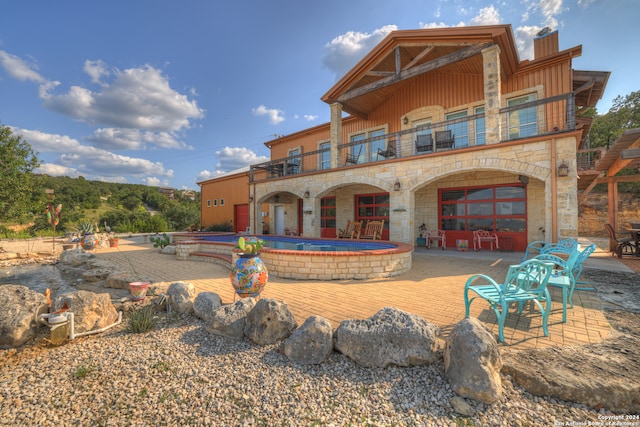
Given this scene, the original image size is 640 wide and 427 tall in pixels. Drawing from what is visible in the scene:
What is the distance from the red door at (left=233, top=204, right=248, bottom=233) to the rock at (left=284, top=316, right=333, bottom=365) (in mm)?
15368

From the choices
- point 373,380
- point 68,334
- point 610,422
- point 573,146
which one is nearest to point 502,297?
point 610,422

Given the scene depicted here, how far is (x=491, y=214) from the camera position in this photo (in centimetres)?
960

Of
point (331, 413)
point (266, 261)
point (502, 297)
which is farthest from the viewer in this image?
point (266, 261)

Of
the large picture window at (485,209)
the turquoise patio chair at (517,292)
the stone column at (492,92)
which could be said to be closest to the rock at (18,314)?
the turquoise patio chair at (517,292)

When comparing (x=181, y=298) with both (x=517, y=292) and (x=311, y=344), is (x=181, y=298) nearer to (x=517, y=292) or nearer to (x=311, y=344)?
(x=311, y=344)

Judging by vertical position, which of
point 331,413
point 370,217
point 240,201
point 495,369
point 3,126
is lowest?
point 331,413

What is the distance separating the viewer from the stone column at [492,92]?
24.8ft

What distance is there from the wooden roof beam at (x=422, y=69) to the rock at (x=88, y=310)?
1026 centimetres

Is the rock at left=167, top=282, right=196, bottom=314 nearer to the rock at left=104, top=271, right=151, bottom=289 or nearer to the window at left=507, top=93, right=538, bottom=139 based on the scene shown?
the rock at left=104, top=271, right=151, bottom=289

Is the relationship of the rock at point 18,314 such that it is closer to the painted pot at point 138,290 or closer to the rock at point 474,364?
the painted pot at point 138,290

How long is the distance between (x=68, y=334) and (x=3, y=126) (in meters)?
13.4

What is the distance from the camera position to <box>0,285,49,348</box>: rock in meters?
2.96

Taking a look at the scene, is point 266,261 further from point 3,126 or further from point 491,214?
point 3,126

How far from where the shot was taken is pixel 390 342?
2.38m
